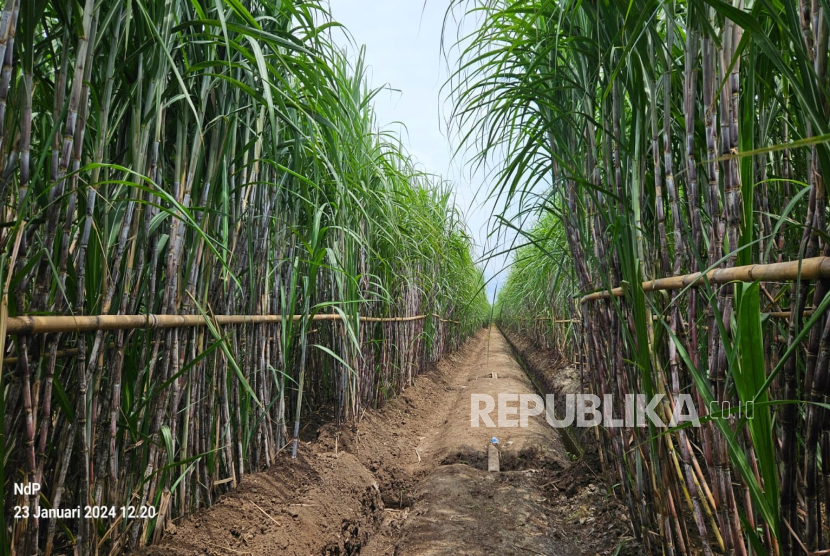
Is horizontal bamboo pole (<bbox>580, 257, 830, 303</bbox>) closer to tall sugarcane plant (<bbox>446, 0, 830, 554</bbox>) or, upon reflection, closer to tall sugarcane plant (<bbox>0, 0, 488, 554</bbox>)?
tall sugarcane plant (<bbox>446, 0, 830, 554</bbox>)

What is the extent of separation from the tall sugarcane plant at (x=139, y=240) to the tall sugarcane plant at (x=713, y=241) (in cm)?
78

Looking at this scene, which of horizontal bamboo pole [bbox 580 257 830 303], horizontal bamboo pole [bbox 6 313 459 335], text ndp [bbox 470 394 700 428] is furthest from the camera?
text ndp [bbox 470 394 700 428]

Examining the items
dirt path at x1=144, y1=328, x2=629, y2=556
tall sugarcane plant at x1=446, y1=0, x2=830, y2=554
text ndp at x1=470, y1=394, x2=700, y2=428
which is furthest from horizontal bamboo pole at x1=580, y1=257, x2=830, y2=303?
dirt path at x1=144, y1=328, x2=629, y2=556

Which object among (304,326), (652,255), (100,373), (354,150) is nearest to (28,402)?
(100,373)

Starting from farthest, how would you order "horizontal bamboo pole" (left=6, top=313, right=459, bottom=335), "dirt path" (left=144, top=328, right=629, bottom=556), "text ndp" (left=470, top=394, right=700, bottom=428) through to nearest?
"dirt path" (left=144, top=328, right=629, bottom=556), "text ndp" (left=470, top=394, right=700, bottom=428), "horizontal bamboo pole" (left=6, top=313, right=459, bottom=335)

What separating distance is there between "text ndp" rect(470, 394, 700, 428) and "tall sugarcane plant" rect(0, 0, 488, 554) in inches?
38.9

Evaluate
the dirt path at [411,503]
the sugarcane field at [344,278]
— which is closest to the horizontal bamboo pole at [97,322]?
the sugarcane field at [344,278]

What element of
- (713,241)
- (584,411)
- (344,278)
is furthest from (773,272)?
(344,278)

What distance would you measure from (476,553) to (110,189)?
5.39ft

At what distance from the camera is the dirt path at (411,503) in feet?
5.65

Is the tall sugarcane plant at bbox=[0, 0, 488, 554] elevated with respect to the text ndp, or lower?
elevated

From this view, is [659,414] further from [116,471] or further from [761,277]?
[116,471]

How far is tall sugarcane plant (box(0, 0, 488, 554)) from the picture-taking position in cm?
99

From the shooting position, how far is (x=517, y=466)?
2912 millimetres
